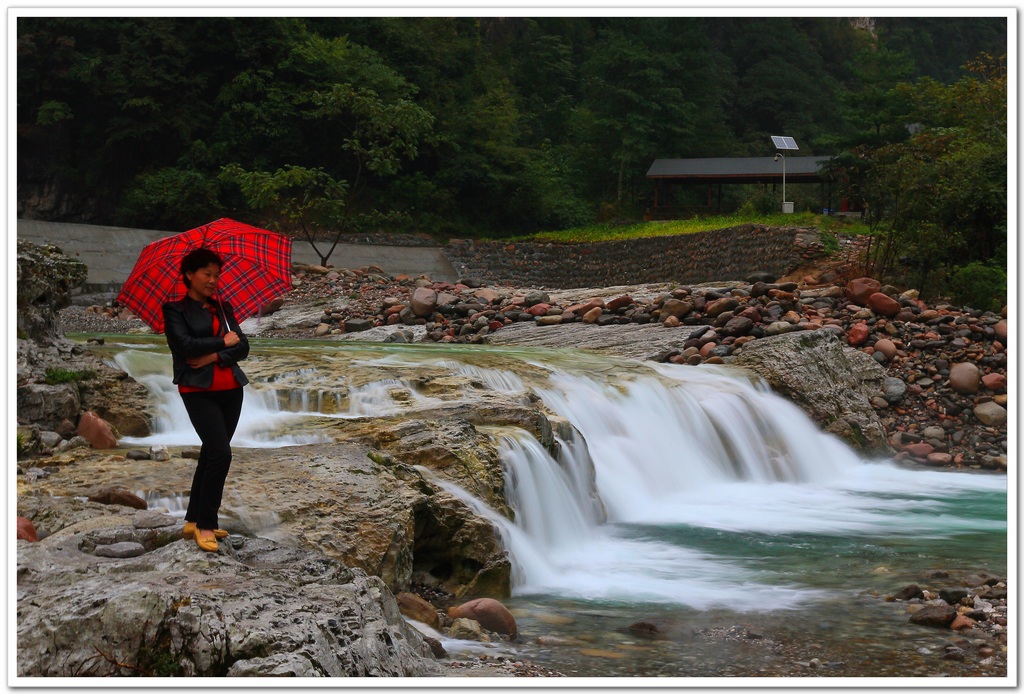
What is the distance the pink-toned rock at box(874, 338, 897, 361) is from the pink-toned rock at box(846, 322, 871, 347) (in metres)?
0.27

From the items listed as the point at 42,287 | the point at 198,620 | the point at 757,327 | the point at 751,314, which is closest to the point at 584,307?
the point at 751,314

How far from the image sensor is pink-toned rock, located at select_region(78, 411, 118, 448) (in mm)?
7449

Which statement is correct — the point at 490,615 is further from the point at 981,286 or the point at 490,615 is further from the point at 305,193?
the point at 305,193

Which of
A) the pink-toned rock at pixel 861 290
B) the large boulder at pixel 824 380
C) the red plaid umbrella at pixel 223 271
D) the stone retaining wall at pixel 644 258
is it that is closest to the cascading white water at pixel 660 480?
the large boulder at pixel 824 380

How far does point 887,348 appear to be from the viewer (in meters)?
15.1

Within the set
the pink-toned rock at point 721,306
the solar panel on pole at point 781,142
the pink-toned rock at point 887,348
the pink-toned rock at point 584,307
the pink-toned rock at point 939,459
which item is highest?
the solar panel on pole at point 781,142

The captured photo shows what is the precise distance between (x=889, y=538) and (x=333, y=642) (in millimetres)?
6053

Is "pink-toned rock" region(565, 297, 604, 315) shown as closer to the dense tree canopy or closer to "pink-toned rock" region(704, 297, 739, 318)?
"pink-toned rock" region(704, 297, 739, 318)

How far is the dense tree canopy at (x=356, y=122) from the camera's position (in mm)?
33094

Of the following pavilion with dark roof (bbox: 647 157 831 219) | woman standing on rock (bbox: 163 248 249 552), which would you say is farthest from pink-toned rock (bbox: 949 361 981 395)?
pavilion with dark roof (bbox: 647 157 831 219)

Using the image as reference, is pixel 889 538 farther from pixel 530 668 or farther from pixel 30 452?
pixel 30 452

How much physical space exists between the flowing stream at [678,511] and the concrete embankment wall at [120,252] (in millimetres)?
12975

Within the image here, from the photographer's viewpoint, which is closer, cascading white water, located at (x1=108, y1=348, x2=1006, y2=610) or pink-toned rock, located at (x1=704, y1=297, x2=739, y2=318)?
cascading white water, located at (x1=108, y1=348, x2=1006, y2=610)

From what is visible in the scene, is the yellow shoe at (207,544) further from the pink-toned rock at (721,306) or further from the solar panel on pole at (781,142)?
the solar panel on pole at (781,142)
